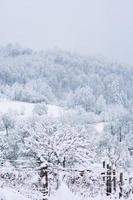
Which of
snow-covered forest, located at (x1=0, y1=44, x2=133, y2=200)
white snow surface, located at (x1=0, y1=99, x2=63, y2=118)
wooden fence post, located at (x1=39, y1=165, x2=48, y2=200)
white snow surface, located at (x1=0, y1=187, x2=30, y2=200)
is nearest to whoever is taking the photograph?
white snow surface, located at (x1=0, y1=187, x2=30, y2=200)

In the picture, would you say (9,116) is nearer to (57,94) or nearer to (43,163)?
(43,163)

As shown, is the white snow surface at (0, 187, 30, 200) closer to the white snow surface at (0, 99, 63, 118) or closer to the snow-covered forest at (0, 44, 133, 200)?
the snow-covered forest at (0, 44, 133, 200)

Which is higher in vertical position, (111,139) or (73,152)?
(73,152)

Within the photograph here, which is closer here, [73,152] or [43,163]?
[43,163]

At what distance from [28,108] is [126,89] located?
282 ft

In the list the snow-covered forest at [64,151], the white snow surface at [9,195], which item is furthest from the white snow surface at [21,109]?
the white snow surface at [9,195]

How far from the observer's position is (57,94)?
634 ft

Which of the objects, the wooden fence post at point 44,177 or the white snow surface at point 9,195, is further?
the wooden fence post at point 44,177

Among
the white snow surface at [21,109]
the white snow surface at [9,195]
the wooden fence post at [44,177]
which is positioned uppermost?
the wooden fence post at [44,177]

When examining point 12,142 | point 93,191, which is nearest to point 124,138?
point 12,142

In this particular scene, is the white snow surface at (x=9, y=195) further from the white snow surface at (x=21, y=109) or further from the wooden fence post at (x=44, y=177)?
the white snow surface at (x=21, y=109)

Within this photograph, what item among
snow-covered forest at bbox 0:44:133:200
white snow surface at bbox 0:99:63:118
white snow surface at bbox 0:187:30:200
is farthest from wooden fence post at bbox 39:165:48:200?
white snow surface at bbox 0:99:63:118

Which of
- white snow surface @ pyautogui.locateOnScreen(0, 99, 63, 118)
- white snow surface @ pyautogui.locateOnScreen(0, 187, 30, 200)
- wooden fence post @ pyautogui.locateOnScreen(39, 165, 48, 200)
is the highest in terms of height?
wooden fence post @ pyautogui.locateOnScreen(39, 165, 48, 200)

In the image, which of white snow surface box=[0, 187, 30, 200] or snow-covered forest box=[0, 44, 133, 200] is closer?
white snow surface box=[0, 187, 30, 200]
